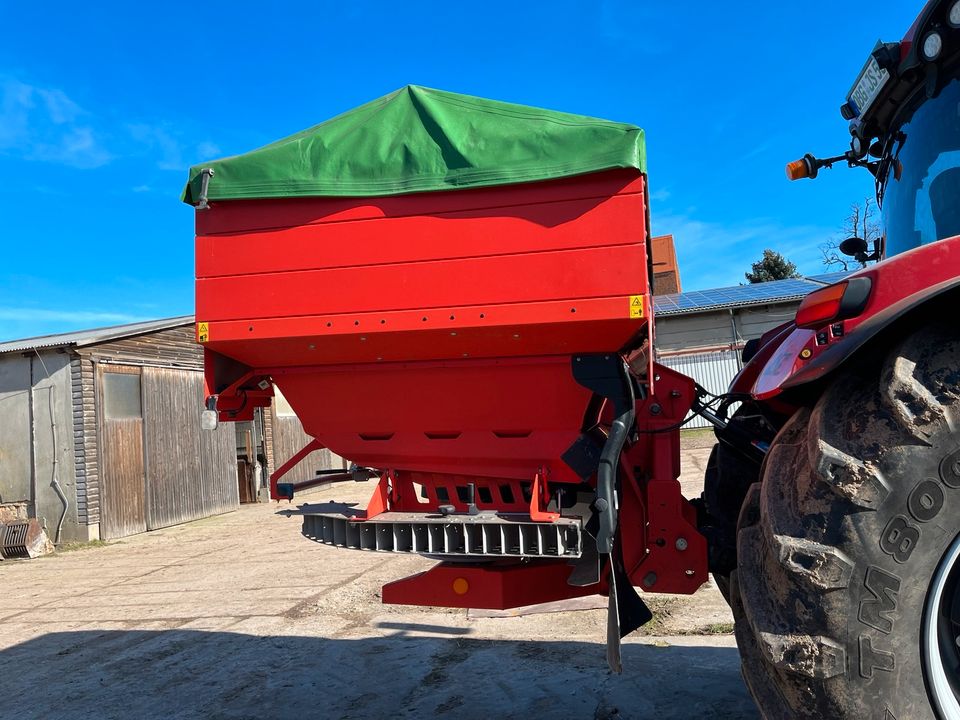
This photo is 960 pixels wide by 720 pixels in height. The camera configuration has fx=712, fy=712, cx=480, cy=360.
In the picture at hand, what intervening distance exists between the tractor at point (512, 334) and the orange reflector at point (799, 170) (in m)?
0.01

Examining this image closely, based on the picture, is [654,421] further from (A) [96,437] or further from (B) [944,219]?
(A) [96,437]

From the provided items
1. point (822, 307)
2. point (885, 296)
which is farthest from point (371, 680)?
point (885, 296)

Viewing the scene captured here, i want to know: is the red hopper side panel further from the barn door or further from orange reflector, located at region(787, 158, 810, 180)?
the barn door

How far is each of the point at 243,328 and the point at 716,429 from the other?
218cm

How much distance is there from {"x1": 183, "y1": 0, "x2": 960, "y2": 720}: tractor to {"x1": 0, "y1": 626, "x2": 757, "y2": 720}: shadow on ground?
34.5 inches

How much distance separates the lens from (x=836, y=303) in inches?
75.5

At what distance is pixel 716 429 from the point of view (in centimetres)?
337

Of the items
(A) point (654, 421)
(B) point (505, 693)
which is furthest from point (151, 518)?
(A) point (654, 421)

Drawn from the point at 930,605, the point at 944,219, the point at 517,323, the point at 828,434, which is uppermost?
the point at 944,219

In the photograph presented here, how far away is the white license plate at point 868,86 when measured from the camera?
2775mm

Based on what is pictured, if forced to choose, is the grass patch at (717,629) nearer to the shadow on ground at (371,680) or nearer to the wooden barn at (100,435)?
the shadow on ground at (371,680)

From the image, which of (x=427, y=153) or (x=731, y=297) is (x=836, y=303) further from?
(x=731, y=297)

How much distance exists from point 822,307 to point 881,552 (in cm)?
66

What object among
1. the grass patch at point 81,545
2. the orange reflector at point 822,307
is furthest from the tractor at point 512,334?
the grass patch at point 81,545
